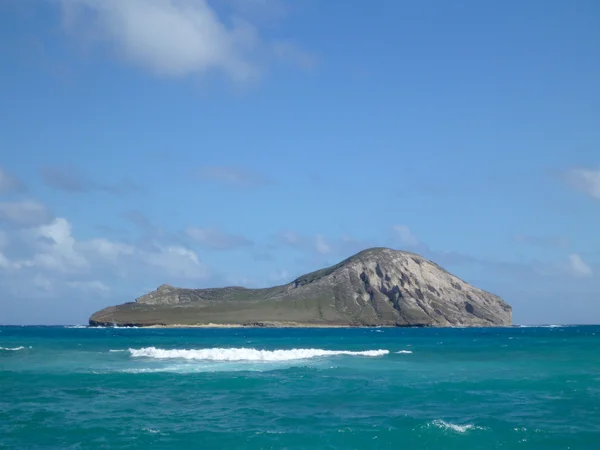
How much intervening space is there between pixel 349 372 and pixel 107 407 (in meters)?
18.6

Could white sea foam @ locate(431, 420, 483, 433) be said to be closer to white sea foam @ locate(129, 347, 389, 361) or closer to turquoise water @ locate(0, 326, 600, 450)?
turquoise water @ locate(0, 326, 600, 450)

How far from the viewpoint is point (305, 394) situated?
107ft

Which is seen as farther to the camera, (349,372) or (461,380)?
(349,372)

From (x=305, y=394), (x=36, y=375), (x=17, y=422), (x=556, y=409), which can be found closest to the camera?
(x=17, y=422)

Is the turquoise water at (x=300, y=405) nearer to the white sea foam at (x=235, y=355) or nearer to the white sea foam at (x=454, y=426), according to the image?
the white sea foam at (x=454, y=426)

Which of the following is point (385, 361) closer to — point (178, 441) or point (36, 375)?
point (36, 375)

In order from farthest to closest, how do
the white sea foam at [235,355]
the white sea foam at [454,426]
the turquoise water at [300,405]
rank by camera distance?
the white sea foam at [235,355] < the white sea foam at [454,426] < the turquoise water at [300,405]

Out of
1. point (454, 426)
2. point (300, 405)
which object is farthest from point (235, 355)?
point (454, 426)

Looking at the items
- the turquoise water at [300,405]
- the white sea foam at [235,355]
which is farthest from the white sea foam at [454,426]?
the white sea foam at [235,355]

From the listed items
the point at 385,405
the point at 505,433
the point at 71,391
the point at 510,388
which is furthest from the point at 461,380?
the point at 71,391

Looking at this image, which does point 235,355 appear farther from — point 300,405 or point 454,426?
point 454,426

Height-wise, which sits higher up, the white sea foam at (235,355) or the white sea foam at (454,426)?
the white sea foam at (235,355)

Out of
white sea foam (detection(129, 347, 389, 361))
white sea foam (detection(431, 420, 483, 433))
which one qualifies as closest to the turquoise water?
white sea foam (detection(431, 420, 483, 433))

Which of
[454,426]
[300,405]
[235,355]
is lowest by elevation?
[454,426]
